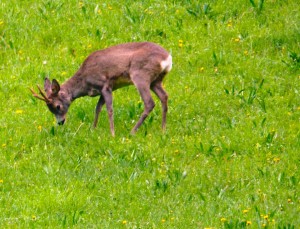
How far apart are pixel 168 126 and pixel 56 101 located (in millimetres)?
1667

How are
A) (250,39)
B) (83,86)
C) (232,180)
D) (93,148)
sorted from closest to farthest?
(232,180)
(93,148)
(83,86)
(250,39)

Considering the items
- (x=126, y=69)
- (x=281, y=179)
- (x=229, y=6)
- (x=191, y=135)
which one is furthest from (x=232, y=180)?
(x=229, y=6)

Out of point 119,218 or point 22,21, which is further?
point 22,21

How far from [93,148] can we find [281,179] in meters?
2.74

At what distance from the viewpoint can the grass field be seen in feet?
39.3

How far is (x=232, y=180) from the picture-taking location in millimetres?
12672

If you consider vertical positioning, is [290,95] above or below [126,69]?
below

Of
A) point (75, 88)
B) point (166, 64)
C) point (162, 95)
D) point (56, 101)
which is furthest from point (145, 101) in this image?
point (56, 101)

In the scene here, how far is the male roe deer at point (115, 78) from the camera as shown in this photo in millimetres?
14117

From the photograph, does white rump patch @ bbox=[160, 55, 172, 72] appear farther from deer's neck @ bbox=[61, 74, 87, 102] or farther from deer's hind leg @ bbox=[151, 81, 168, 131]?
deer's neck @ bbox=[61, 74, 87, 102]

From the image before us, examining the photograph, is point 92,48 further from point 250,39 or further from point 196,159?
point 196,159

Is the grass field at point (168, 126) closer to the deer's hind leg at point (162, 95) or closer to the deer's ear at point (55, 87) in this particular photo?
the deer's hind leg at point (162, 95)

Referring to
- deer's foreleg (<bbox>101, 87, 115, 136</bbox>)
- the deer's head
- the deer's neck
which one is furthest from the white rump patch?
the deer's head

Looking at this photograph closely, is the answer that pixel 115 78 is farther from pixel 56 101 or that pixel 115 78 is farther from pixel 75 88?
pixel 56 101
